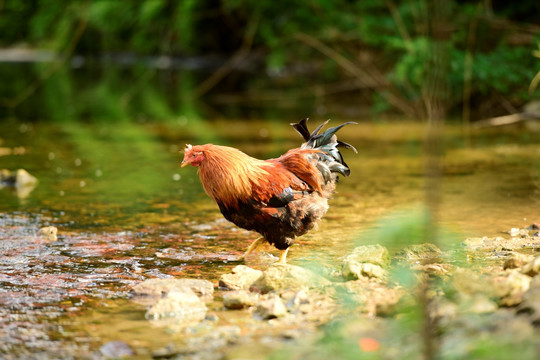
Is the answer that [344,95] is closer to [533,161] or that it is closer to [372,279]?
[533,161]

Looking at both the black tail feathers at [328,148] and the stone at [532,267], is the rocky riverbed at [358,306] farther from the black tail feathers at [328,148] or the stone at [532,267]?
the black tail feathers at [328,148]

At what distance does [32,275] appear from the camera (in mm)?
4848

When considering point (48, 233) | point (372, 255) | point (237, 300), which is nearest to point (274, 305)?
point (237, 300)

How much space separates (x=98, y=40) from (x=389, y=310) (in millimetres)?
31952

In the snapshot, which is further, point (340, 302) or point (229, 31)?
point (229, 31)

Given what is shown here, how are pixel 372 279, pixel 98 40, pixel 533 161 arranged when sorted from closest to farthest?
pixel 372 279 < pixel 533 161 < pixel 98 40

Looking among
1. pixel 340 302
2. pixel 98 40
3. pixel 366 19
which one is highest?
pixel 98 40

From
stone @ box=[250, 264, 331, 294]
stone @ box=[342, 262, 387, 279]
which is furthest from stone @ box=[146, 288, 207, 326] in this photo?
stone @ box=[342, 262, 387, 279]

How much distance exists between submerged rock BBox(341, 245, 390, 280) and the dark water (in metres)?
0.45

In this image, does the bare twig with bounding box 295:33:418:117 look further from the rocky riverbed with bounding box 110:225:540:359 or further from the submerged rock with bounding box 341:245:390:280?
the submerged rock with bounding box 341:245:390:280

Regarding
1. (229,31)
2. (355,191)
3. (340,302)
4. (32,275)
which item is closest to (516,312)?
(340,302)

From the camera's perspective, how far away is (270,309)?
4.03 meters

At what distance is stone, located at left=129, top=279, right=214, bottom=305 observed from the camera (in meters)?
4.40

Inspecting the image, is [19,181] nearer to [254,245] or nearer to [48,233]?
[48,233]
